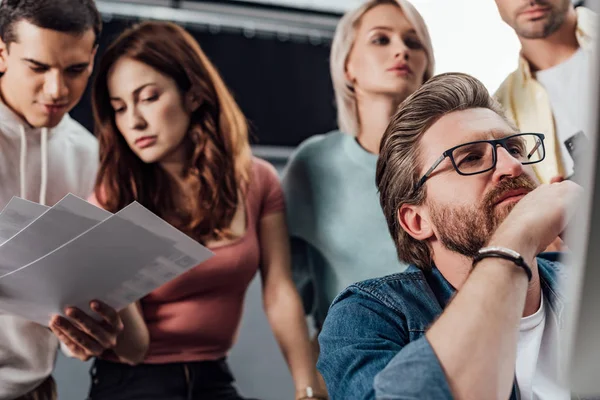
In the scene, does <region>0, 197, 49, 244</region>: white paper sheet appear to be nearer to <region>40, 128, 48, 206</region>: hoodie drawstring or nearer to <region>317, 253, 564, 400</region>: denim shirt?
<region>40, 128, 48, 206</region>: hoodie drawstring

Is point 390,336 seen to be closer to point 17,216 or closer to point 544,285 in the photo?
point 544,285

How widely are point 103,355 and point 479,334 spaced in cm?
68

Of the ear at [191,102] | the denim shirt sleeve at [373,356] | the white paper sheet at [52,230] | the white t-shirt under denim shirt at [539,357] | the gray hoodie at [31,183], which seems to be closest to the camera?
the denim shirt sleeve at [373,356]

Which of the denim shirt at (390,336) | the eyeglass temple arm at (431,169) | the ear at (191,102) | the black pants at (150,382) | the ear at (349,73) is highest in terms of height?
the ear at (349,73)

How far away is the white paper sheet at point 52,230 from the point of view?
0.91 m

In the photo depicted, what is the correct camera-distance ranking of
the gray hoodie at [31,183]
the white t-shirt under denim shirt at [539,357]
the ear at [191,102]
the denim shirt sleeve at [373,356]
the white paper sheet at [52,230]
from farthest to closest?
1. the ear at [191,102]
2. the gray hoodie at [31,183]
3. the white paper sheet at [52,230]
4. the white t-shirt under denim shirt at [539,357]
5. the denim shirt sleeve at [373,356]

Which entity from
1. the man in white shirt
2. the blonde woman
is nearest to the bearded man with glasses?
the man in white shirt

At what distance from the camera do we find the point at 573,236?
21.6 inches

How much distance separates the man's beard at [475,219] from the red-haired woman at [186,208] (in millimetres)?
433

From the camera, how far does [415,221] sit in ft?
2.89

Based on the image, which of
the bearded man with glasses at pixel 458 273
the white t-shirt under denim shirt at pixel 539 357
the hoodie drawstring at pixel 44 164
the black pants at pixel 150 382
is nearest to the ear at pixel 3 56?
the hoodie drawstring at pixel 44 164

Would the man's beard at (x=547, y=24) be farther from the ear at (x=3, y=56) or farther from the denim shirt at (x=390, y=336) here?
the ear at (x=3, y=56)

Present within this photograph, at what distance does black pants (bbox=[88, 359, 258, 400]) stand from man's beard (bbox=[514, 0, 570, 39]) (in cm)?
74

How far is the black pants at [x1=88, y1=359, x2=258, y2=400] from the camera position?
1122mm
